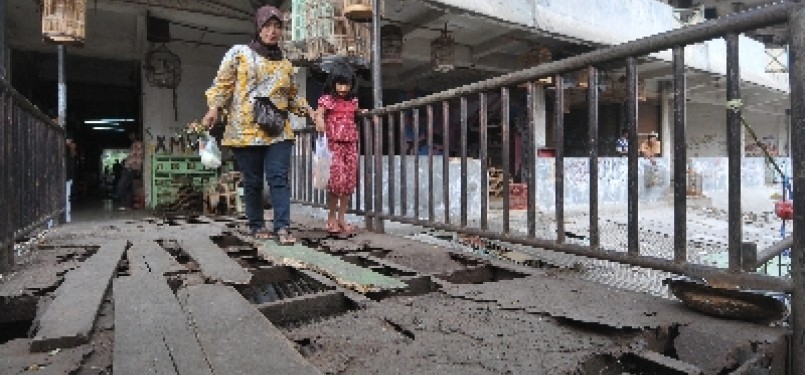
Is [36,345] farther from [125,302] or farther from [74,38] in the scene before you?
[74,38]

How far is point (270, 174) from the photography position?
13.4 ft

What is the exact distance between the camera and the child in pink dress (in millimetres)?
4684

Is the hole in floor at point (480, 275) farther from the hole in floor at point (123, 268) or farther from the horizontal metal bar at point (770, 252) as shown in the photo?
the hole in floor at point (123, 268)

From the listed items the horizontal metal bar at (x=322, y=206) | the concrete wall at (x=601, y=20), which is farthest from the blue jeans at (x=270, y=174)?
the concrete wall at (x=601, y=20)

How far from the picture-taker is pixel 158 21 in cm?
960

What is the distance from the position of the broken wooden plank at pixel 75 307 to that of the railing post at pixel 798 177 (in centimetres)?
239

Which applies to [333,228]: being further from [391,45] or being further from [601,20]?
[601,20]

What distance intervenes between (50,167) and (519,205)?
808 cm

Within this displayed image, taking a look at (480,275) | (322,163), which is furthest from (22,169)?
(480,275)

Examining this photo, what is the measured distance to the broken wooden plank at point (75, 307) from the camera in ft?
5.25

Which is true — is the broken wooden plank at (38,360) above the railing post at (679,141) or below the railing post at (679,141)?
below

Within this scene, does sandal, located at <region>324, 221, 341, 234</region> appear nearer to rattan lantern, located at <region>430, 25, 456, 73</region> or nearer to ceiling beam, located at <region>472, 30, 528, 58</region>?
rattan lantern, located at <region>430, 25, 456, 73</region>

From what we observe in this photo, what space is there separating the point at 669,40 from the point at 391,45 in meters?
7.52

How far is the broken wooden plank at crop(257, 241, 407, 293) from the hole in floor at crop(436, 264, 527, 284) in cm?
37
